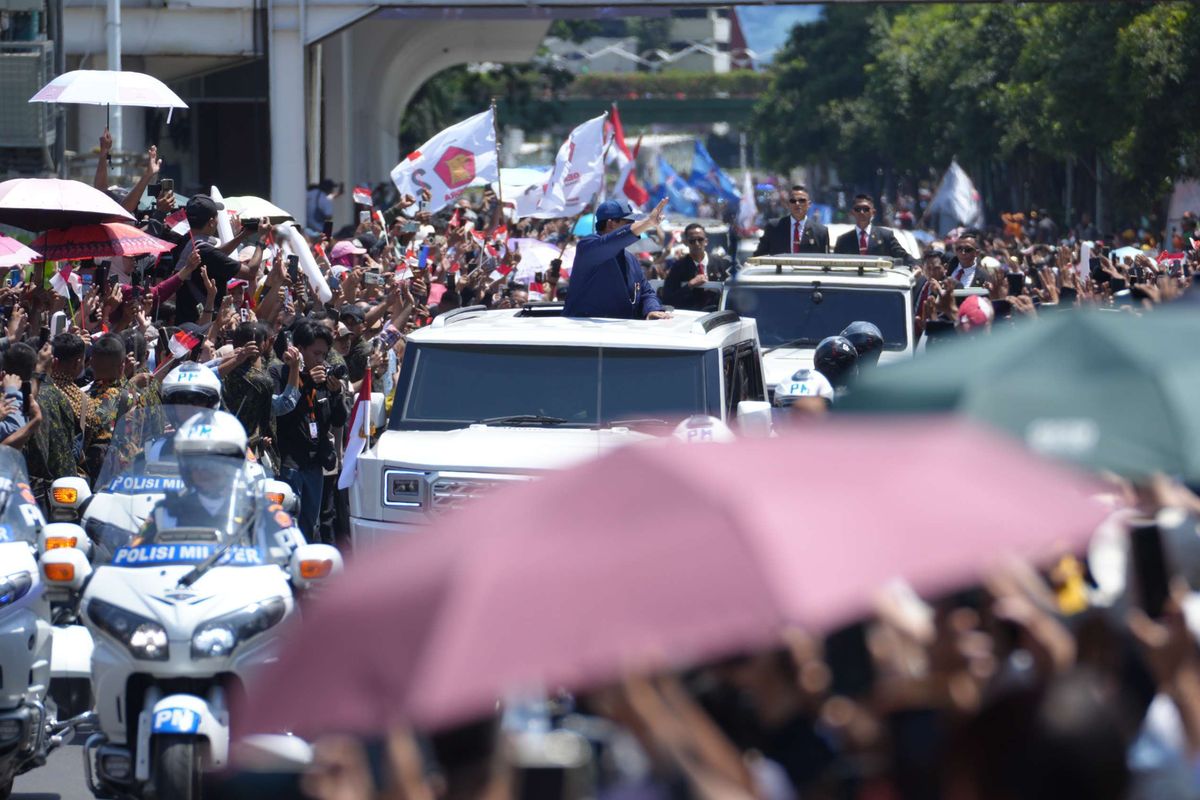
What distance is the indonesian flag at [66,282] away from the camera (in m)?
12.4

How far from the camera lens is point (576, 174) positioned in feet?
63.5

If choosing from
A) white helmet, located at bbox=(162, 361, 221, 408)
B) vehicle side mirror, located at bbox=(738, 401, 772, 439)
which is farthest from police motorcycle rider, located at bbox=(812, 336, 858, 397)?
white helmet, located at bbox=(162, 361, 221, 408)

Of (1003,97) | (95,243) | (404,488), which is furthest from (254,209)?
(1003,97)

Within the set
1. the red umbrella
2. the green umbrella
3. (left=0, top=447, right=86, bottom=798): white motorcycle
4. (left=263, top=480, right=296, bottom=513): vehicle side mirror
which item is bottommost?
(left=0, top=447, right=86, bottom=798): white motorcycle

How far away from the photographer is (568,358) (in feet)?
32.4

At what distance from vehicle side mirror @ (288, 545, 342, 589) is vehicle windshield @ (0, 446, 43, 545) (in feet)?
3.85

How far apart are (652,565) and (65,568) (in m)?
3.99

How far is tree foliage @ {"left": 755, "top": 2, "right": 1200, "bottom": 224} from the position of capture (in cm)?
3747

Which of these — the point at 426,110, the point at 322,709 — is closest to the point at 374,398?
the point at 322,709

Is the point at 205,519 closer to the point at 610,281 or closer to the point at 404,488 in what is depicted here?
the point at 404,488

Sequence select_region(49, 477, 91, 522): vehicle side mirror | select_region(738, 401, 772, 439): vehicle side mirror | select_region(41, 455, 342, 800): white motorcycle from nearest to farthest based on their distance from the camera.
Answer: select_region(41, 455, 342, 800): white motorcycle
select_region(49, 477, 91, 522): vehicle side mirror
select_region(738, 401, 772, 439): vehicle side mirror

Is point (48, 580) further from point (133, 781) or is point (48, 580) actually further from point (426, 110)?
point (426, 110)

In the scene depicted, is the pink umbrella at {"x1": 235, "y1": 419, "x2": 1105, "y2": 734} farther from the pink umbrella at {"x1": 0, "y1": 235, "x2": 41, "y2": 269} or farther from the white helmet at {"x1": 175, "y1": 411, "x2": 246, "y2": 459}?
the pink umbrella at {"x1": 0, "y1": 235, "x2": 41, "y2": 269}

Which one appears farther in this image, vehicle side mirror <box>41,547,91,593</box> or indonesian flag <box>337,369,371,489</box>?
indonesian flag <box>337,369,371,489</box>
